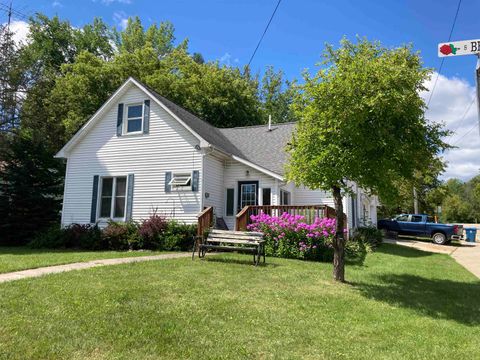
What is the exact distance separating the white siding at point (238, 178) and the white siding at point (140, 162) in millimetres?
2092

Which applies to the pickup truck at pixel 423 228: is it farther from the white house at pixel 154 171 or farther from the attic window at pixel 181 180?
the attic window at pixel 181 180

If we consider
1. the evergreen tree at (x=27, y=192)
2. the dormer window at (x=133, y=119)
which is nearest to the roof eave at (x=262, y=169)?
the dormer window at (x=133, y=119)

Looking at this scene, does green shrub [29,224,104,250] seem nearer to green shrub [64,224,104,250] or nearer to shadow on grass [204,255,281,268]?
green shrub [64,224,104,250]

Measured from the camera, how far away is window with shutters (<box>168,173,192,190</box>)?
1540 centimetres

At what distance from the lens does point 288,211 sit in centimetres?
1366

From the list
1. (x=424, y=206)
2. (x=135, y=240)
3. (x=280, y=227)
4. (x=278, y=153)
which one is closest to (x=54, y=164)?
(x=135, y=240)

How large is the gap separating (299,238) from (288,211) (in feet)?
5.30

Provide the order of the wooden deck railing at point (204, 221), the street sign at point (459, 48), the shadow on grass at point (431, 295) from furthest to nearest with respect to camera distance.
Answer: the wooden deck railing at point (204, 221) → the shadow on grass at point (431, 295) → the street sign at point (459, 48)

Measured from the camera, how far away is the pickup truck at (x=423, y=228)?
24.6 meters

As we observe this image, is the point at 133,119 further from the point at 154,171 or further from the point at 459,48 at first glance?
the point at 459,48

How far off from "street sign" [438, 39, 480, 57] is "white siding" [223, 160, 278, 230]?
32.6 ft

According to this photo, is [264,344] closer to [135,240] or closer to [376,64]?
[376,64]

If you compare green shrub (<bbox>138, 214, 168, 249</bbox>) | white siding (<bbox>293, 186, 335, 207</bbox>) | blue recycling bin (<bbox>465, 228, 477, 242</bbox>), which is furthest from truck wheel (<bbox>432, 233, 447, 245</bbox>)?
green shrub (<bbox>138, 214, 168, 249</bbox>)

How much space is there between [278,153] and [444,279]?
976 centimetres
